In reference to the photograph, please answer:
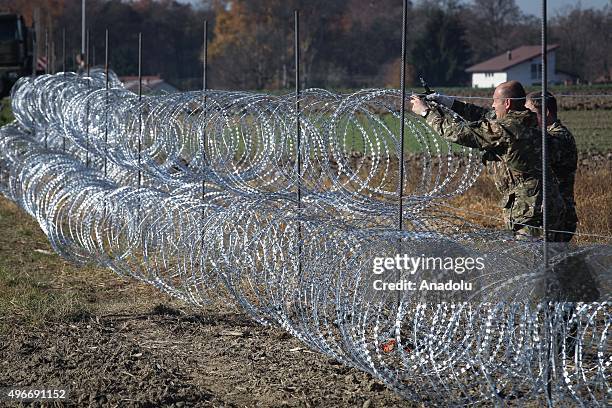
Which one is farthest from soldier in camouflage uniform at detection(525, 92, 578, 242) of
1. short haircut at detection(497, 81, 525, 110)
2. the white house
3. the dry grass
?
the white house

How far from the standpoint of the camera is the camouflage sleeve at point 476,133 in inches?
257

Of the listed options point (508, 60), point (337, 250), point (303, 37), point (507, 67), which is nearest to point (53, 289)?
point (337, 250)

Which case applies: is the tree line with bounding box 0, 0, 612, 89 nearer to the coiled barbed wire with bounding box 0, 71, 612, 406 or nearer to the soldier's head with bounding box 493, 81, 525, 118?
the coiled barbed wire with bounding box 0, 71, 612, 406

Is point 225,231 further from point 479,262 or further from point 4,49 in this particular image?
point 4,49

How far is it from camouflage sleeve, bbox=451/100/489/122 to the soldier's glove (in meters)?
0.07

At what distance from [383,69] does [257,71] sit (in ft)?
29.6

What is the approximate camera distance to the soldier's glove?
689 cm

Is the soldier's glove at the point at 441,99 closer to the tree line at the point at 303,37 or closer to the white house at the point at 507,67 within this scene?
the tree line at the point at 303,37

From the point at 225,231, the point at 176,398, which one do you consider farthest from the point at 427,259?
the point at 225,231

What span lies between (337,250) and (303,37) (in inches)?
2064

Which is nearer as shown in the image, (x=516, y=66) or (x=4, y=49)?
(x=4, y=49)

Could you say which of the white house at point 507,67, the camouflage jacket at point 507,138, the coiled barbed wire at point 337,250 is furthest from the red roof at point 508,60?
the camouflage jacket at point 507,138

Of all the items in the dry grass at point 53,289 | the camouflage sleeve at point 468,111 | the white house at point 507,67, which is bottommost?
the dry grass at point 53,289

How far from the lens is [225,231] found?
25.1 feet
